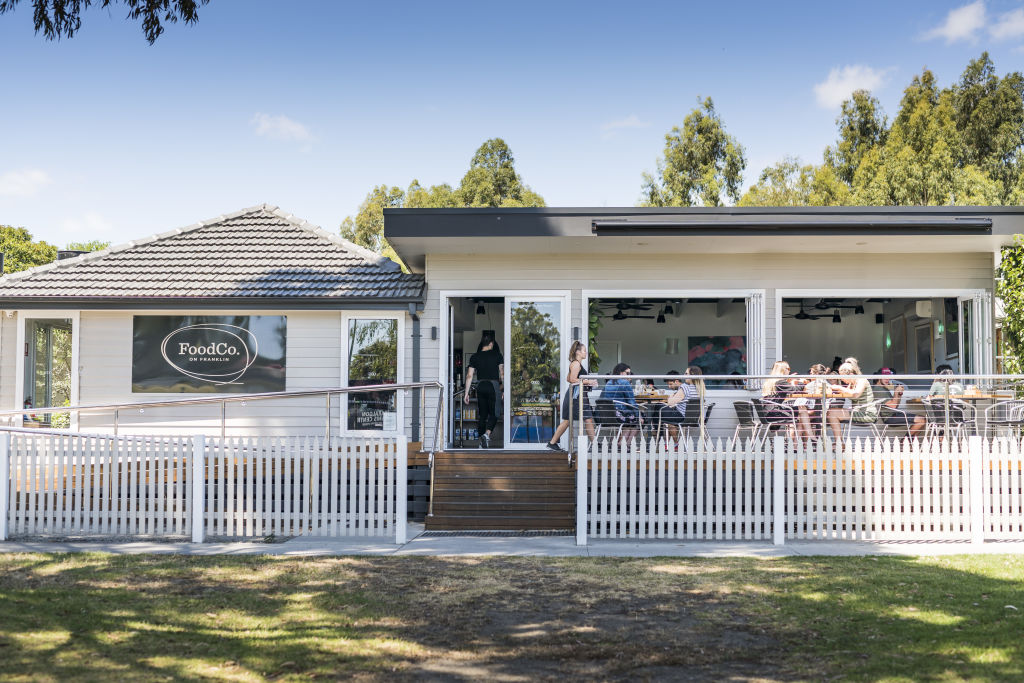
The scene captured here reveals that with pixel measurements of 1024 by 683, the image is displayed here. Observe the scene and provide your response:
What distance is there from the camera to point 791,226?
11.7 meters

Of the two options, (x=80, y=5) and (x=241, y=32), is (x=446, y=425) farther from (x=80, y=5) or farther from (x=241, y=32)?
(x=241, y=32)

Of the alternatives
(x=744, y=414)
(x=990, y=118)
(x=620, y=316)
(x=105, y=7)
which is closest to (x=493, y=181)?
(x=620, y=316)

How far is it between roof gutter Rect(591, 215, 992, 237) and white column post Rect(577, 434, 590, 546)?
337 cm

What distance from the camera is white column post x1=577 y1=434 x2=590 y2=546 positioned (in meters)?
9.34

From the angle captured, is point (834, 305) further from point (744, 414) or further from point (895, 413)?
point (895, 413)

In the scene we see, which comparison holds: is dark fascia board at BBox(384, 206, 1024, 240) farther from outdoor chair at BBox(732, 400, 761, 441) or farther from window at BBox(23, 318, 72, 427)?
window at BBox(23, 318, 72, 427)

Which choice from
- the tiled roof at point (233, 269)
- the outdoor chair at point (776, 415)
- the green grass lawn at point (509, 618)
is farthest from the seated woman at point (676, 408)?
the tiled roof at point (233, 269)

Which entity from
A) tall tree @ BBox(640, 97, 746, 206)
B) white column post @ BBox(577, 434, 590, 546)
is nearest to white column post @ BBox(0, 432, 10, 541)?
white column post @ BBox(577, 434, 590, 546)

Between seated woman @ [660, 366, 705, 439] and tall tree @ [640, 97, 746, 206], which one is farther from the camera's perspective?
tall tree @ [640, 97, 746, 206]

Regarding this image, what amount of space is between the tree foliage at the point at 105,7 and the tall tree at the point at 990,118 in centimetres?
2853

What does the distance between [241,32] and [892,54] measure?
27.7m

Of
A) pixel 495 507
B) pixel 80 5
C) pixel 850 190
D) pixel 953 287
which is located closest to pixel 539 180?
pixel 850 190

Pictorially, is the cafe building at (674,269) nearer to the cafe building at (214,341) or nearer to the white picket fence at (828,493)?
the cafe building at (214,341)

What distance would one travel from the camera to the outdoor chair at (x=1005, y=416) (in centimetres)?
1056
